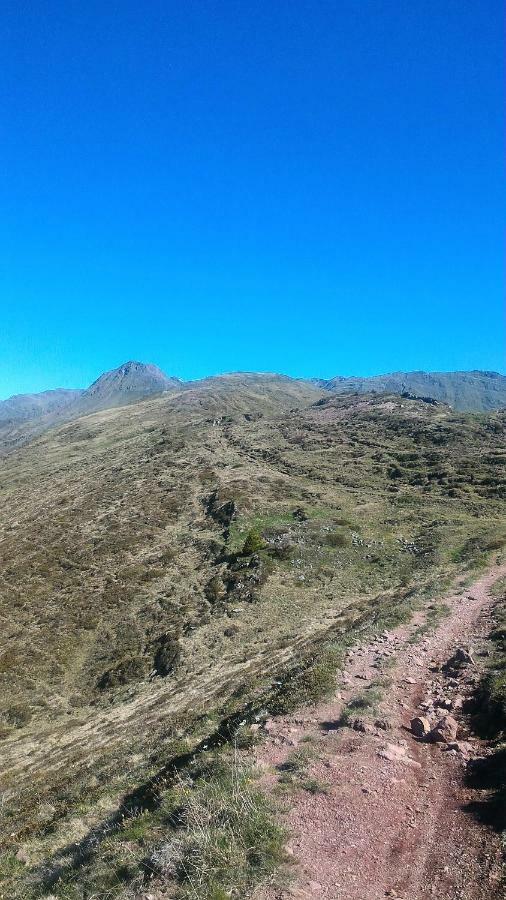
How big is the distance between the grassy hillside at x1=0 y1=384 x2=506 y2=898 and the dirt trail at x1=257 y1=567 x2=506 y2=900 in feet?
Result: 9.12

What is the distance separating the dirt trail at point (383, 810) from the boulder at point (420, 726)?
9.1 inches

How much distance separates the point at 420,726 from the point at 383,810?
122 inches

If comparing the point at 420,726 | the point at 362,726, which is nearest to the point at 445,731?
the point at 420,726

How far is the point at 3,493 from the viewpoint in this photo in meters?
92.6

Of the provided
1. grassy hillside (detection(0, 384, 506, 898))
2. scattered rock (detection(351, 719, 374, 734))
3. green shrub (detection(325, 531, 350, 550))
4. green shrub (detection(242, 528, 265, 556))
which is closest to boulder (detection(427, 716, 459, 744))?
scattered rock (detection(351, 719, 374, 734))

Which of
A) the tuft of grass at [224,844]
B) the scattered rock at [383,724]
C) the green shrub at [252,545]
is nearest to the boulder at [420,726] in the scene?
the scattered rock at [383,724]

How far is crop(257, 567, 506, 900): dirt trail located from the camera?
6621 mm

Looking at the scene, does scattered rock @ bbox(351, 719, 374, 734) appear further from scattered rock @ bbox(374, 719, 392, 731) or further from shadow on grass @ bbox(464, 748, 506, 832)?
shadow on grass @ bbox(464, 748, 506, 832)

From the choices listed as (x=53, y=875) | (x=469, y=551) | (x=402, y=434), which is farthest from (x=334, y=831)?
(x=402, y=434)

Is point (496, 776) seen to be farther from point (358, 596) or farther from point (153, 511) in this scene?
point (153, 511)

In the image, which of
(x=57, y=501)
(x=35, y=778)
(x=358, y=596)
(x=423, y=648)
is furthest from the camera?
(x=57, y=501)

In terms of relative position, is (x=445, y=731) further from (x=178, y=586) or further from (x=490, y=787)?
(x=178, y=586)

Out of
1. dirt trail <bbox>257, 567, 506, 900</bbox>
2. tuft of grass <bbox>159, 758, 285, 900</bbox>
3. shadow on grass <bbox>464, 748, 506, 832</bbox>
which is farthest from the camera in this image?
shadow on grass <bbox>464, 748, 506, 832</bbox>

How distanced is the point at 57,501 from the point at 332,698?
70.6 meters
